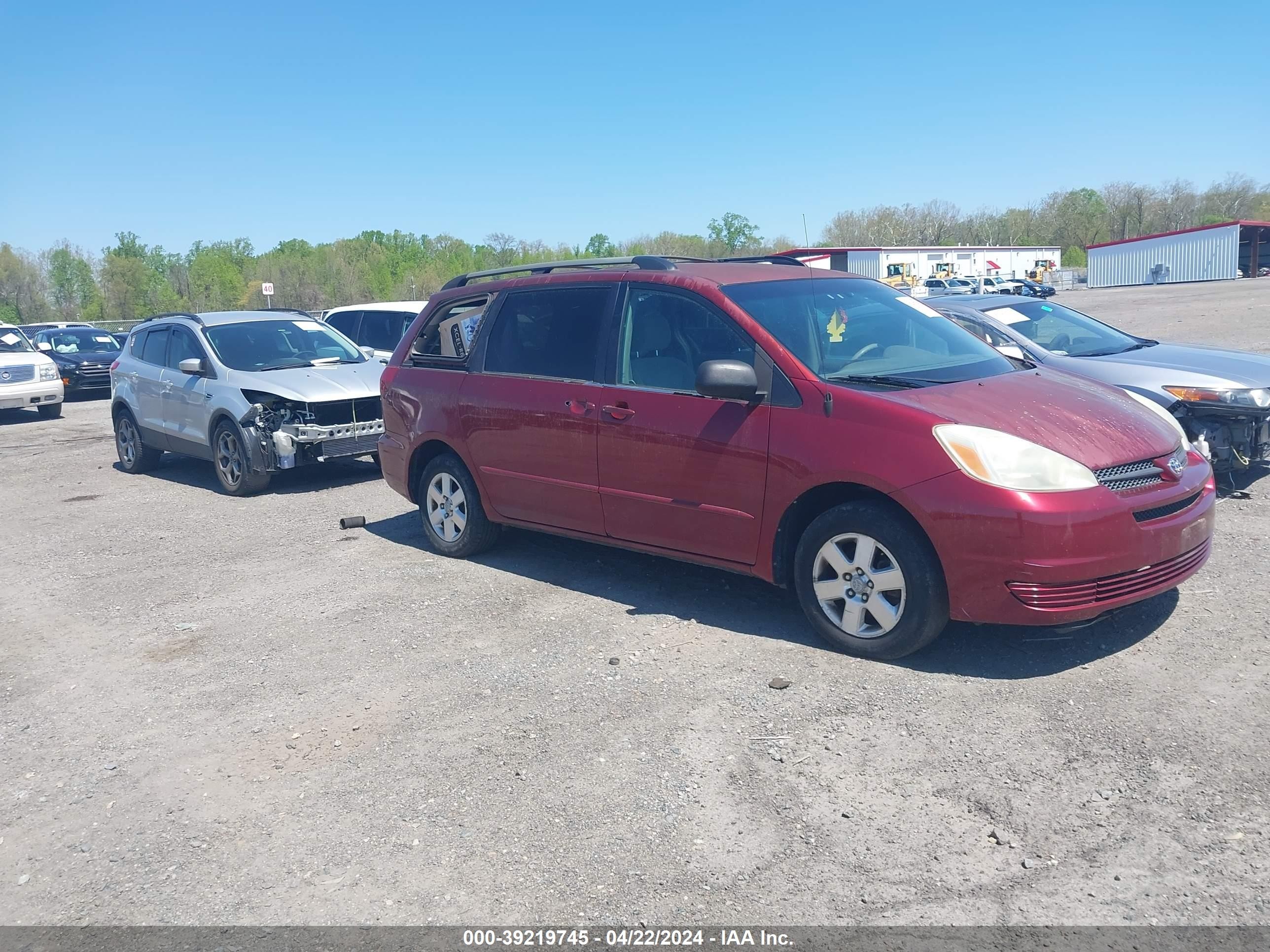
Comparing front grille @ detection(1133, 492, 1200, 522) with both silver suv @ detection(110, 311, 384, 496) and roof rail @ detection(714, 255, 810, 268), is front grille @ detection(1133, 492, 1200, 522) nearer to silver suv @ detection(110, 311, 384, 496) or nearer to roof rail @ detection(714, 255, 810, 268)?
roof rail @ detection(714, 255, 810, 268)

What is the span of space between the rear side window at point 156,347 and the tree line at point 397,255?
38.1m

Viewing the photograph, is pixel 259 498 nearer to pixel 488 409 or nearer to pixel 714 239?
pixel 488 409

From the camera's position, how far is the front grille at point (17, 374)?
747 inches

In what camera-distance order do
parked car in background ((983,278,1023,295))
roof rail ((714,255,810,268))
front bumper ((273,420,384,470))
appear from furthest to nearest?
parked car in background ((983,278,1023,295))
front bumper ((273,420,384,470))
roof rail ((714,255,810,268))

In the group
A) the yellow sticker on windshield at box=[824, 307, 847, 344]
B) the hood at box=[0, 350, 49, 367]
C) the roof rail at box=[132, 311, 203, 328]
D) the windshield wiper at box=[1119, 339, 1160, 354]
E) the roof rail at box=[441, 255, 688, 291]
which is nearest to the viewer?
the yellow sticker on windshield at box=[824, 307, 847, 344]

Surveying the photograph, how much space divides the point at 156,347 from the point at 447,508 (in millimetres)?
6602

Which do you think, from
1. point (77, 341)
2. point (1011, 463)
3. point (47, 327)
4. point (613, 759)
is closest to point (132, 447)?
point (613, 759)

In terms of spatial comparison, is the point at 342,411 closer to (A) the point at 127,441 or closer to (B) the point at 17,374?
(A) the point at 127,441

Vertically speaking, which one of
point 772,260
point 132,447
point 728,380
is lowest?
point 132,447

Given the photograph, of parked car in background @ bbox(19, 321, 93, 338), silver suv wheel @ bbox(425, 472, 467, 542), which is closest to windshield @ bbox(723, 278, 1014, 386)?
silver suv wheel @ bbox(425, 472, 467, 542)

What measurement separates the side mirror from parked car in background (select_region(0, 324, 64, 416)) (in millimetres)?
18292

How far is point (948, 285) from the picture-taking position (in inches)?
2244

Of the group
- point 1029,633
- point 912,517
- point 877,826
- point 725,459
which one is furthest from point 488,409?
point 877,826

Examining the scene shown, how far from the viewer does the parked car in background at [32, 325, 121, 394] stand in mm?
23781
